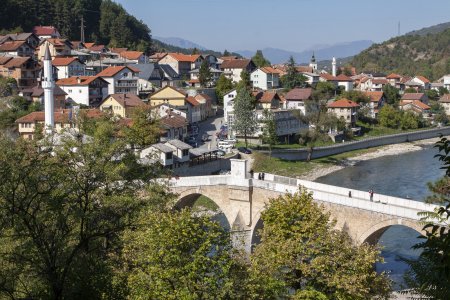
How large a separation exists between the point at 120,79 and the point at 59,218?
4705cm

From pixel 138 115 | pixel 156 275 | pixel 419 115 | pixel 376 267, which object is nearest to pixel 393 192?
pixel 376 267

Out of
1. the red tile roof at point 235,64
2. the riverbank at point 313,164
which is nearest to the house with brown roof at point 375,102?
the riverbank at point 313,164

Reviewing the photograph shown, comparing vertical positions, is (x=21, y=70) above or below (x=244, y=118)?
above

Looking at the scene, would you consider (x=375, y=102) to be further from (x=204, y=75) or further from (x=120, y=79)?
(x=120, y=79)

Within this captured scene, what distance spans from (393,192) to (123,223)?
1062 inches

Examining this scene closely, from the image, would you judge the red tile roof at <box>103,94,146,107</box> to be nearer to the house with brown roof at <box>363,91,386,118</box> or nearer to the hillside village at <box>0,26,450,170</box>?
the hillside village at <box>0,26,450,170</box>

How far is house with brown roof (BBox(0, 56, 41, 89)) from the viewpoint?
181ft

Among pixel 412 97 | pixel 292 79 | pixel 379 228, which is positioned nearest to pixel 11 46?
pixel 292 79

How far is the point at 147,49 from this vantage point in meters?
90.1

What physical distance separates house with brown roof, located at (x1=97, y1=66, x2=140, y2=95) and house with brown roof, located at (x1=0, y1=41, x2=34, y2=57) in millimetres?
10213

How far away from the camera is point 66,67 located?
6022 cm

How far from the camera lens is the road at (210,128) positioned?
164 feet

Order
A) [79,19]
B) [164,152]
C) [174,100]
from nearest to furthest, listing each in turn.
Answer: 1. [164,152]
2. [174,100]
3. [79,19]

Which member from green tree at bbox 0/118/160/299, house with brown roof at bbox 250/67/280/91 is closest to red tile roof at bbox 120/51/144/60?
house with brown roof at bbox 250/67/280/91
